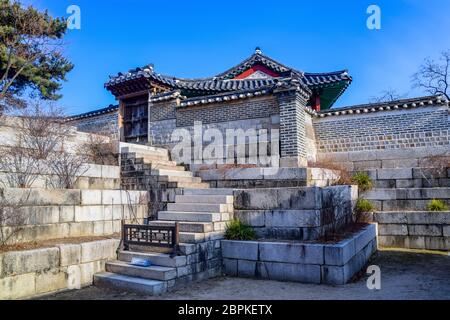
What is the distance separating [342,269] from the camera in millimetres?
5945

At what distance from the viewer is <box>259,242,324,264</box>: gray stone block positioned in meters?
6.14

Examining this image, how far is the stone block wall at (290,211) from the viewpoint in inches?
268

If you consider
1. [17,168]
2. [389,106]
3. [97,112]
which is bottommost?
[17,168]

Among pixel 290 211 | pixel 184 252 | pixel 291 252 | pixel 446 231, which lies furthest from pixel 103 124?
pixel 446 231

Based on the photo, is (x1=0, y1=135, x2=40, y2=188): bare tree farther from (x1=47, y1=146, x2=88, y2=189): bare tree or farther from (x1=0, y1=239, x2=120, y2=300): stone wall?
(x1=0, y1=239, x2=120, y2=300): stone wall

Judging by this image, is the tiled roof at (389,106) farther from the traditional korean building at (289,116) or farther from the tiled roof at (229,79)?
the tiled roof at (229,79)

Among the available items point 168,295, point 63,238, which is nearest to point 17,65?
point 63,238

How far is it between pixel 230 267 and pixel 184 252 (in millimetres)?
1288

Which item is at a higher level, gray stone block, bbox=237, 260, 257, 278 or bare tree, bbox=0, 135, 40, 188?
bare tree, bbox=0, 135, 40, 188

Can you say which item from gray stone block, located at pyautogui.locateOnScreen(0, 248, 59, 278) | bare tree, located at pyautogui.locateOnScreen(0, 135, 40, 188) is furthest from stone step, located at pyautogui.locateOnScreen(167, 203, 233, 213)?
bare tree, located at pyautogui.locateOnScreen(0, 135, 40, 188)

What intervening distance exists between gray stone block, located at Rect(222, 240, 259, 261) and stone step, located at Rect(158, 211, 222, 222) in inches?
22.7

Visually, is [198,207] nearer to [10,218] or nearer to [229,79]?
[10,218]

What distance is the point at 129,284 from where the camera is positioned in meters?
5.93

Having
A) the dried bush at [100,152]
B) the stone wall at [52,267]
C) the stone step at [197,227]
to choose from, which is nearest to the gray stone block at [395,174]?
the stone step at [197,227]
